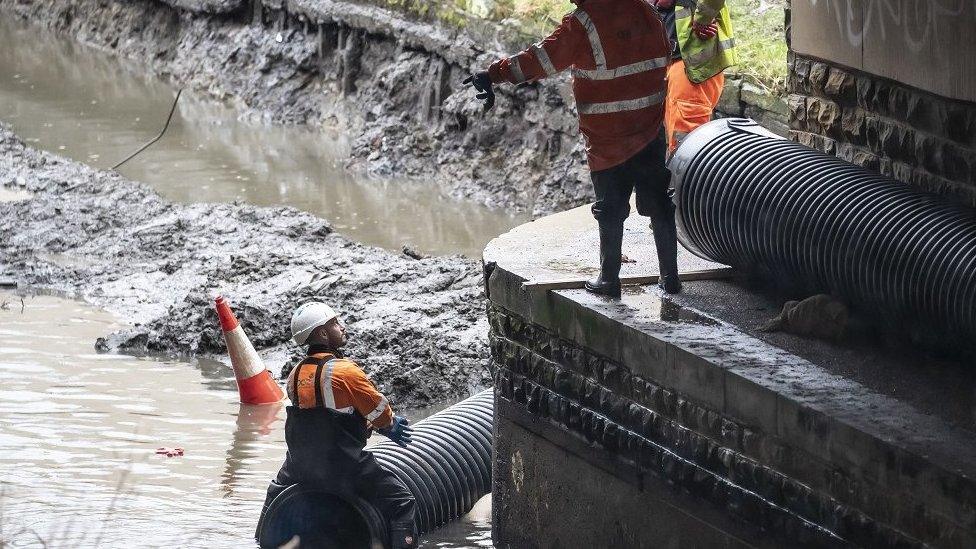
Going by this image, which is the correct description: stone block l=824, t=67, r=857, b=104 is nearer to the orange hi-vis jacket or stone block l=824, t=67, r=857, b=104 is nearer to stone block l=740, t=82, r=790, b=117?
the orange hi-vis jacket

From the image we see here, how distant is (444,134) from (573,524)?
34.7ft

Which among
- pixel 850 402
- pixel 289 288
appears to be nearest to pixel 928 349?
pixel 850 402

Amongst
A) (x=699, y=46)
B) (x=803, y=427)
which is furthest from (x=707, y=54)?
(x=803, y=427)

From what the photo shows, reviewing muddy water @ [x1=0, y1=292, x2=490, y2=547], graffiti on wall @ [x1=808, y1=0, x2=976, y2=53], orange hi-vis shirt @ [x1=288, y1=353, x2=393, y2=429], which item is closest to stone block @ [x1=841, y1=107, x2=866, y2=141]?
graffiti on wall @ [x1=808, y1=0, x2=976, y2=53]

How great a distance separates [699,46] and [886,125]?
1.90 m

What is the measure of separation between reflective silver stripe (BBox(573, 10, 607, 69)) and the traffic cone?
4.00 m

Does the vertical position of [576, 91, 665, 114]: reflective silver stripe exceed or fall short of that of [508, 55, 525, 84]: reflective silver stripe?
it falls short

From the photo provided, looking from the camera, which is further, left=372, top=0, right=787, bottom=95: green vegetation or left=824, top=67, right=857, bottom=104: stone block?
left=372, top=0, right=787, bottom=95: green vegetation

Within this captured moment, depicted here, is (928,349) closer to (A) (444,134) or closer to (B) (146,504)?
(B) (146,504)

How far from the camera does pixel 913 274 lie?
603 centimetres

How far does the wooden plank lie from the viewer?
6945 millimetres

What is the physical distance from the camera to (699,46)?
9.05 metres

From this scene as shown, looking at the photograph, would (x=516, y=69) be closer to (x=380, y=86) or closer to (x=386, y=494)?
(x=386, y=494)

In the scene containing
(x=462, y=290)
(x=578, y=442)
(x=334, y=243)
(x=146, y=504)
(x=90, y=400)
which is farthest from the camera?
(x=334, y=243)
